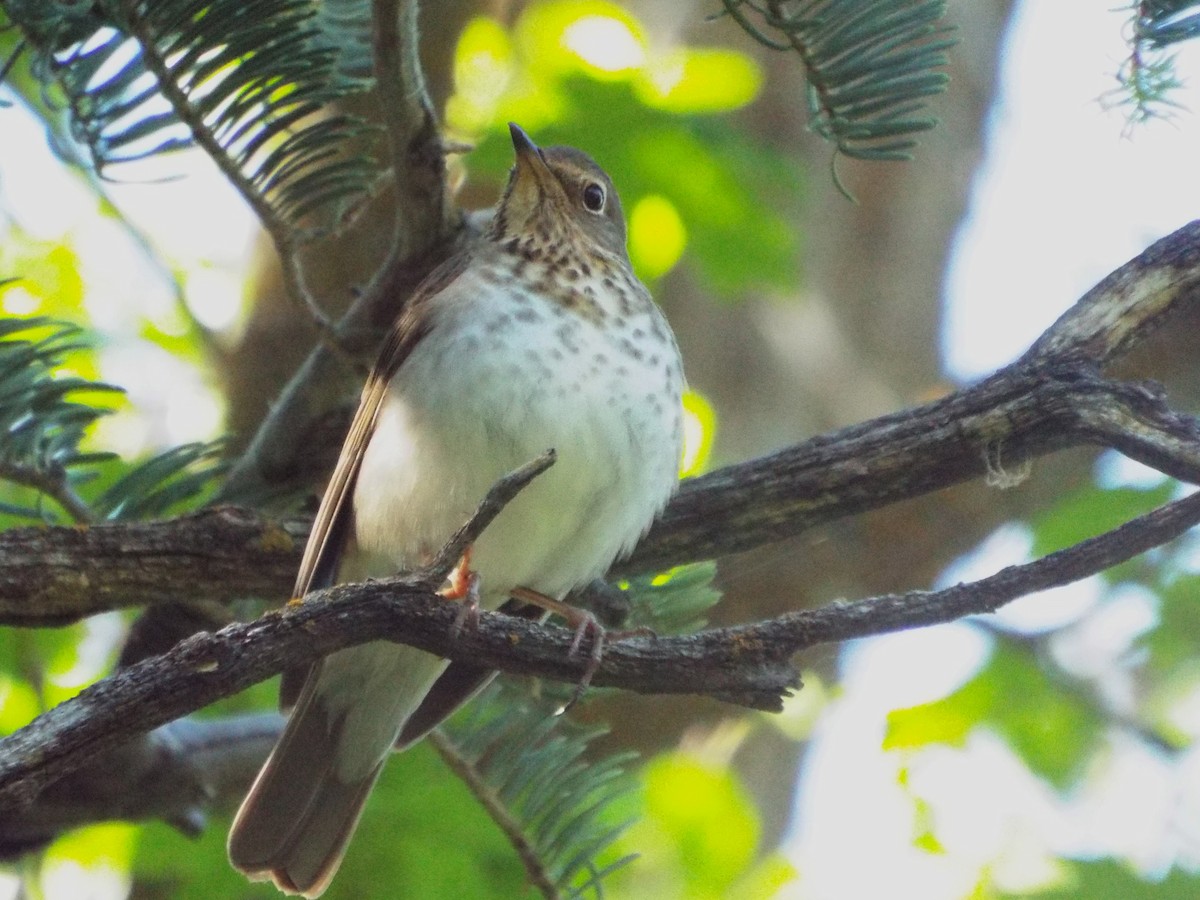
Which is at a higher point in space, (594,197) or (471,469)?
(594,197)

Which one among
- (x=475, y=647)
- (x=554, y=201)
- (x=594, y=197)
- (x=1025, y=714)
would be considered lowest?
(x=475, y=647)

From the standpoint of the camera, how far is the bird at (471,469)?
9.55 ft

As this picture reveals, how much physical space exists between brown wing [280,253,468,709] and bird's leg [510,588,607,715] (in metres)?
0.45

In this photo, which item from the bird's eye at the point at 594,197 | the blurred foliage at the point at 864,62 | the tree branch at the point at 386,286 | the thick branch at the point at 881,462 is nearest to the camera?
the blurred foliage at the point at 864,62

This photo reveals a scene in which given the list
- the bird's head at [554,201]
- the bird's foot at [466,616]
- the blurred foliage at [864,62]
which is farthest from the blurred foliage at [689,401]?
the bird's foot at [466,616]

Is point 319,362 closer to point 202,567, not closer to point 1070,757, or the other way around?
point 202,567

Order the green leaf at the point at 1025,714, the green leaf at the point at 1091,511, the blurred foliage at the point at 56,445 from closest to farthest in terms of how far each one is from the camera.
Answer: the blurred foliage at the point at 56,445 → the green leaf at the point at 1091,511 → the green leaf at the point at 1025,714

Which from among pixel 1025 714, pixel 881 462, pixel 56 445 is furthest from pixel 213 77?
pixel 1025 714

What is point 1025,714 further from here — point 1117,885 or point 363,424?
point 363,424

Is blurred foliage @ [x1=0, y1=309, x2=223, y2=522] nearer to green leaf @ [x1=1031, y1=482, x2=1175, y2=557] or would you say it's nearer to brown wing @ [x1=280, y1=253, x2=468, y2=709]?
brown wing @ [x1=280, y1=253, x2=468, y2=709]

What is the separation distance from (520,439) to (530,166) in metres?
1.06

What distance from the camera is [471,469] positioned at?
290 centimetres

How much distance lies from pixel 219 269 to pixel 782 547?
3.59m

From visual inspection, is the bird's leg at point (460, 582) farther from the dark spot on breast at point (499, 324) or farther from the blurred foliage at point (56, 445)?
the blurred foliage at point (56, 445)
